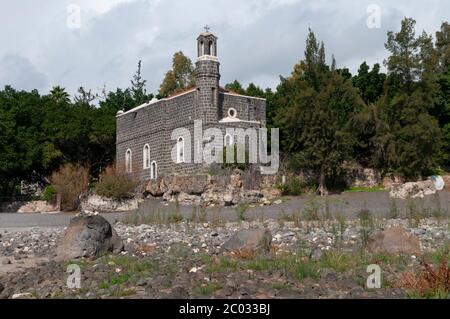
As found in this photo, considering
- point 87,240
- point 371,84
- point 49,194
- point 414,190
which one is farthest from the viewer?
point 371,84

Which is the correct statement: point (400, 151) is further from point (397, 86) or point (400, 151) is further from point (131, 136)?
point (131, 136)

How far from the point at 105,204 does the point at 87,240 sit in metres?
19.3

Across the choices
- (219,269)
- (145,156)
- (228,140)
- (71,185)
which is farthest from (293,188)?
(219,269)

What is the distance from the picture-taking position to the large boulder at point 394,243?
9812mm

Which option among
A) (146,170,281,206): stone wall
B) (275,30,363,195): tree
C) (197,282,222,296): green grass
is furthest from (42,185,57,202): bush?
(197,282,222,296): green grass

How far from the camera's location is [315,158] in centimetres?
3300

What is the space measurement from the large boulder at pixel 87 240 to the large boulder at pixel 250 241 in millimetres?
2233

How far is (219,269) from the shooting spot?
809 centimetres

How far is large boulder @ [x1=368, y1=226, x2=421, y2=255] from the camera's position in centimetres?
981

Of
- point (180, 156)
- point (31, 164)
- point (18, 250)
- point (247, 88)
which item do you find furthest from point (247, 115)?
point (18, 250)

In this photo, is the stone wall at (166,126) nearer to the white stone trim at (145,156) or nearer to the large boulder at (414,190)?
the white stone trim at (145,156)

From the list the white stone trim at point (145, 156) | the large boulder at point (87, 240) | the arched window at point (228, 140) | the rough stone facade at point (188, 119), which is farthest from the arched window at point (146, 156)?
the large boulder at point (87, 240)

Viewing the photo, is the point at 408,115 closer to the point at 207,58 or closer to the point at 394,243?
the point at 207,58

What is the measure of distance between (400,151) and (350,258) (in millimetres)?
25902
